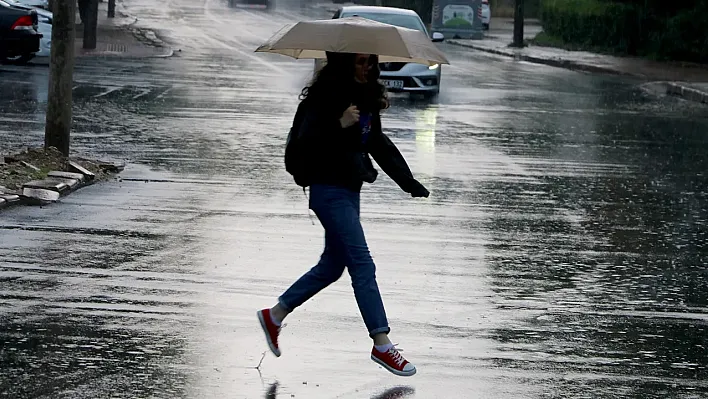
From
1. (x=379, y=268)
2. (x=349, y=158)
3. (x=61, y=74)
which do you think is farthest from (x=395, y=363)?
(x=61, y=74)

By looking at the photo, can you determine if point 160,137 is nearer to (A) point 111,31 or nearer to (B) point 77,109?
(B) point 77,109

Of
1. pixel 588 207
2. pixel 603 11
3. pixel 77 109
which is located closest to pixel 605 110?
pixel 77 109

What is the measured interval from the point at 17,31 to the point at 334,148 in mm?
21373

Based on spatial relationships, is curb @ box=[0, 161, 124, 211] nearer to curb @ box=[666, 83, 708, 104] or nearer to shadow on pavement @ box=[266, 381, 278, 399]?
shadow on pavement @ box=[266, 381, 278, 399]

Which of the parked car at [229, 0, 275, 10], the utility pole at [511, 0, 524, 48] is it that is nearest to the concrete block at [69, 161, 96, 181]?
the utility pole at [511, 0, 524, 48]

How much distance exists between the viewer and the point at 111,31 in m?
45.0

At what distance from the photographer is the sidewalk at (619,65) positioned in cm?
2950

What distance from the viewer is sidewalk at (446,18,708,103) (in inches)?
1161

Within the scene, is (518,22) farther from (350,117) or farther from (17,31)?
(350,117)

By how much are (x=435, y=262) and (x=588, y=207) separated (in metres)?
3.37

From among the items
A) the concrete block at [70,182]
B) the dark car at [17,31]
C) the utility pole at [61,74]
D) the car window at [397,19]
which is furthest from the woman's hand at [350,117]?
the dark car at [17,31]

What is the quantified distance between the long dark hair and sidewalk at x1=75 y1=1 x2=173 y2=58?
88.9 feet

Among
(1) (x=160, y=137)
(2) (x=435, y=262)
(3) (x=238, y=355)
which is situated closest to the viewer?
(3) (x=238, y=355)

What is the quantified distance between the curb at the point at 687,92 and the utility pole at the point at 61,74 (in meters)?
16.8
